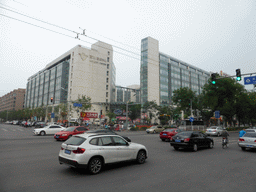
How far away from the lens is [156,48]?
82750 millimetres

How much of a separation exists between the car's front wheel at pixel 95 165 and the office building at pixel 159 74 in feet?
219

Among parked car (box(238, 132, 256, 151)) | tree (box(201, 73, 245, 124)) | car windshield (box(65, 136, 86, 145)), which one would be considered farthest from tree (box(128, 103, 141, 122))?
car windshield (box(65, 136, 86, 145))

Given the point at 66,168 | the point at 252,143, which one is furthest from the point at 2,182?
the point at 252,143

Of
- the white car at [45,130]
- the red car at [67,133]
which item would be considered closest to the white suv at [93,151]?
the red car at [67,133]

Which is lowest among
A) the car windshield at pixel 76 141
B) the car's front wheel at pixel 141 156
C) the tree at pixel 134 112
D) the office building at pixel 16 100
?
the car's front wheel at pixel 141 156

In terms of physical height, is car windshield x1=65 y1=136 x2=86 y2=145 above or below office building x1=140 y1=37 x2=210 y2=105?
below

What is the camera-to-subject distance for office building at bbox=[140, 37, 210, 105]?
7994 centimetres

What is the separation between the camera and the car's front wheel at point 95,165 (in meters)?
6.60

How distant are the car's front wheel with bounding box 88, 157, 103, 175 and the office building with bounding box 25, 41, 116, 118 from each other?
208ft

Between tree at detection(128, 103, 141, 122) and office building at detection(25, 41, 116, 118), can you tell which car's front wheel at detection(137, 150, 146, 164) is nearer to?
office building at detection(25, 41, 116, 118)

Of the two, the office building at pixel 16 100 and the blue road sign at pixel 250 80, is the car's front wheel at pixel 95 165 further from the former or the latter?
the office building at pixel 16 100

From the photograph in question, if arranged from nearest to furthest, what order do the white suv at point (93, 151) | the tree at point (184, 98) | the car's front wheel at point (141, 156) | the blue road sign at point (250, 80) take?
1. the white suv at point (93, 151)
2. the car's front wheel at point (141, 156)
3. the blue road sign at point (250, 80)
4. the tree at point (184, 98)

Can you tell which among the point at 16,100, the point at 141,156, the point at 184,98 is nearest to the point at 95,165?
the point at 141,156

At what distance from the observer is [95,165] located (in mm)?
6770
